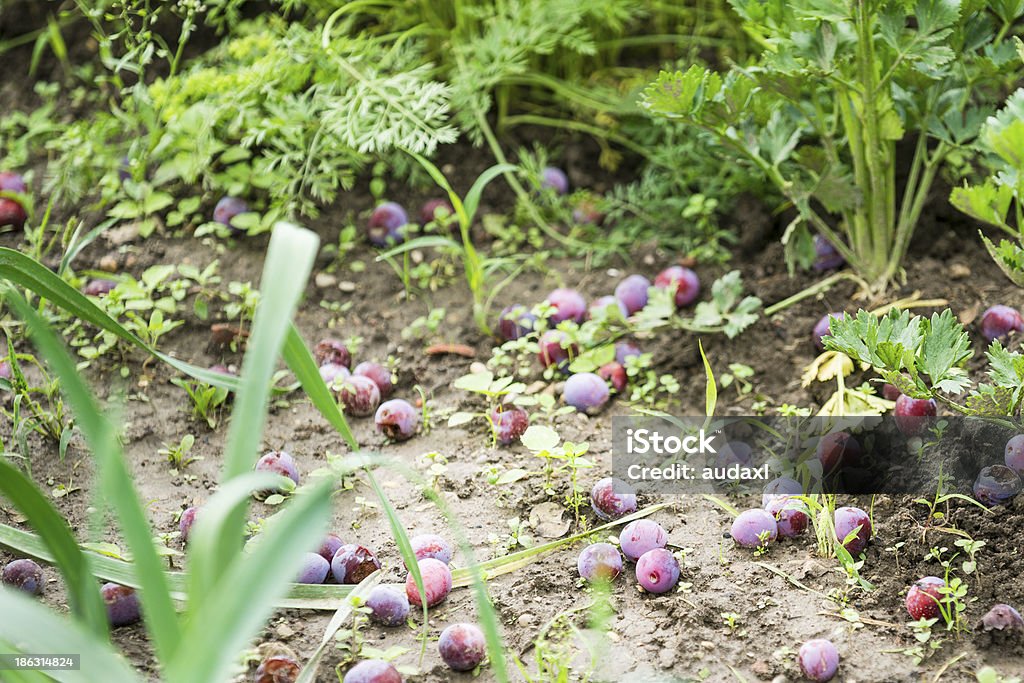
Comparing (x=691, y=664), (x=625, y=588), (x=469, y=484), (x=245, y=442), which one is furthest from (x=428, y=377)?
(x=245, y=442)

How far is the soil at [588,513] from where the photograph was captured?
142 cm

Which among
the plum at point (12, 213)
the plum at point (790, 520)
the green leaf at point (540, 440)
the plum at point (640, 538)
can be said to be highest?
the plum at point (12, 213)

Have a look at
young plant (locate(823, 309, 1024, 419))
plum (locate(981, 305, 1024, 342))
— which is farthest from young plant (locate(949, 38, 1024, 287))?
plum (locate(981, 305, 1024, 342))

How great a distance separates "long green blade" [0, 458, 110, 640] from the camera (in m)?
1.18

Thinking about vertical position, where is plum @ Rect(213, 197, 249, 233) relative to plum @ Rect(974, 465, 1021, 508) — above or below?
above

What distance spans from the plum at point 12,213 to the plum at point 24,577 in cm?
119

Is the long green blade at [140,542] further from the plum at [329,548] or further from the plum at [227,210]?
the plum at [227,210]

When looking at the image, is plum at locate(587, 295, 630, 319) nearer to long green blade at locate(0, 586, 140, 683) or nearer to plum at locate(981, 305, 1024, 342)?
plum at locate(981, 305, 1024, 342)

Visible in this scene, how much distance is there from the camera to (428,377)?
2.16m

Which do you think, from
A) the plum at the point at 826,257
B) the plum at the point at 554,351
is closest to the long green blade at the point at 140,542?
the plum at the point at 554,351

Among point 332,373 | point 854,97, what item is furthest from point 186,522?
point 854,97

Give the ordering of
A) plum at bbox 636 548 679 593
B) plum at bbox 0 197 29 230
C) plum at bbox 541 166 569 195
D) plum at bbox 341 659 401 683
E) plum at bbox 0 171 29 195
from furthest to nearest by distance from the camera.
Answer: plum at bbox 541 166 569 195 < plum at bbox 0 171 29 195 < plum at bbox 0 197 29 230 < plum at bbox 636 548 679 593 < plum at bbox 341 659 401 683

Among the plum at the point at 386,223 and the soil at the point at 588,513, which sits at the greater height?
the plum at the point at 386,223

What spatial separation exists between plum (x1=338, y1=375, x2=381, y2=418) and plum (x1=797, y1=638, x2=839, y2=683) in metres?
0.99
